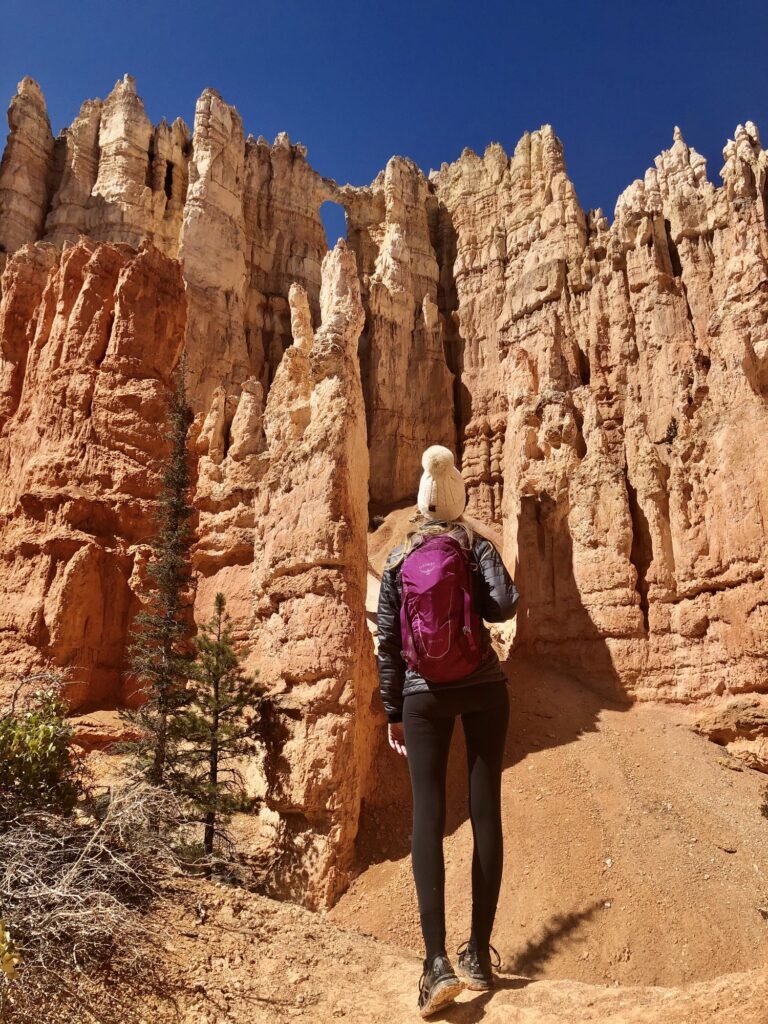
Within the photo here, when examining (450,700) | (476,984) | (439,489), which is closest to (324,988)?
(476,984)

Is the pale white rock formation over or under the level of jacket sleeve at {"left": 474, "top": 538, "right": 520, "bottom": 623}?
over

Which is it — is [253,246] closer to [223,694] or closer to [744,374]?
[744,374]

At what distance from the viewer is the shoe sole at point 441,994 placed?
3.24 m

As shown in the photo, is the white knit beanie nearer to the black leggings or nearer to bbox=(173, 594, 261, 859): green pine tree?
the black leggings

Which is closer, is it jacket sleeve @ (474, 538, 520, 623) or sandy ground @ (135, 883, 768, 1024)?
sandy ground @ (135, 883, 768, 1024)

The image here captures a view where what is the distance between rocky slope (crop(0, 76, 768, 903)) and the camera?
33.2 ft

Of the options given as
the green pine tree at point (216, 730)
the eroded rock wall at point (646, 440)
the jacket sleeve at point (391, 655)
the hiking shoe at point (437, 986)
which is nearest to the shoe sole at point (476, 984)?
Result: the hiking shoe at point (437, 986)

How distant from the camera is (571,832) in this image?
8.87 metres

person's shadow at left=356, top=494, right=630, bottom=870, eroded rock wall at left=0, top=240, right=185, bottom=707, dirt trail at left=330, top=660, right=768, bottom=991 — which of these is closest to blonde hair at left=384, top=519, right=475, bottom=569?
dirt trail at left=330, top=660, right=768, bottom=991

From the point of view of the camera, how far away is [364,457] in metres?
11.4

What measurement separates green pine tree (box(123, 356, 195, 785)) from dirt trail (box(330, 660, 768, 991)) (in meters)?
3.32

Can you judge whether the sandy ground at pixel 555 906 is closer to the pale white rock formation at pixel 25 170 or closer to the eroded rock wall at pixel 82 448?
the eroded rock wall at pixel 82 448

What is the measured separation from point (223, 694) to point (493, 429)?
2497 cm

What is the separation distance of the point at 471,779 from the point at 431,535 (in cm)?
135
